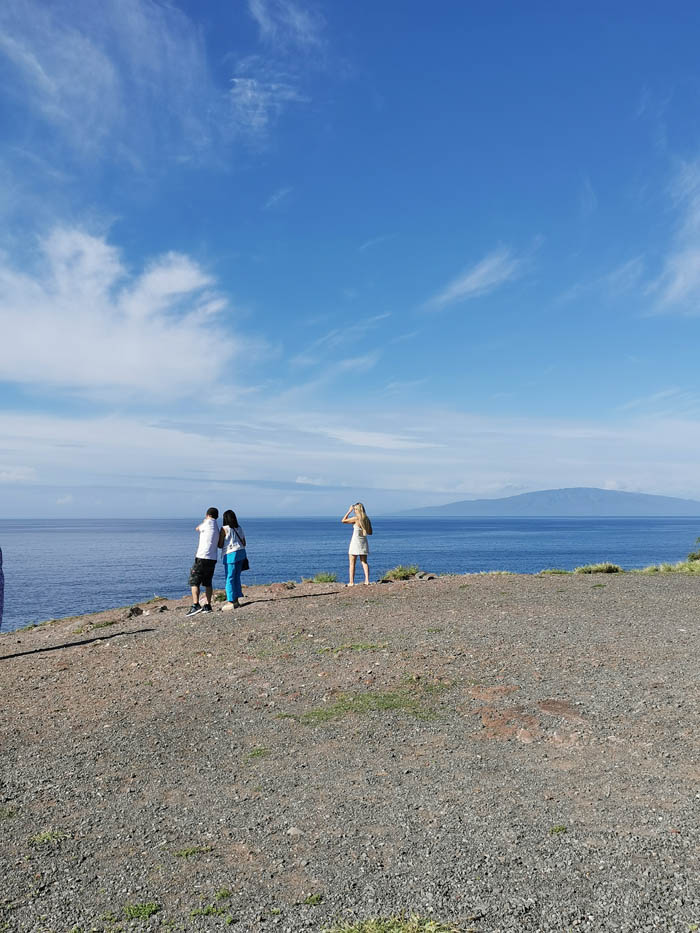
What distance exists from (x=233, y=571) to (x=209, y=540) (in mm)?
837

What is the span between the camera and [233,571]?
15.2 meters

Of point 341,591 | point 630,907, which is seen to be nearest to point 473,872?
point 630,907

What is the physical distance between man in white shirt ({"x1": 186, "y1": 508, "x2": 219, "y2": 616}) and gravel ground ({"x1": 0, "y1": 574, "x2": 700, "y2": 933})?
8.24 feet

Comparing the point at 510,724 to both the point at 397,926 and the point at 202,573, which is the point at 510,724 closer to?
the point at 397,926

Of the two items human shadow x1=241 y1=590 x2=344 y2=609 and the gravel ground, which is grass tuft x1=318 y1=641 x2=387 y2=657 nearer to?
the gravel ground

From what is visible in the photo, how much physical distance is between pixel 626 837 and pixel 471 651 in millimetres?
5574

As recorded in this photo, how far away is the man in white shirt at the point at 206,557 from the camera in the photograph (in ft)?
49.3

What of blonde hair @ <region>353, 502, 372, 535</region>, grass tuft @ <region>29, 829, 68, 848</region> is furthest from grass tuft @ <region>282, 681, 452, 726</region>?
blonde hair @ <region>353, 502, 372, 535</region>

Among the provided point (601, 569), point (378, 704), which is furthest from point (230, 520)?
point (601, 569)

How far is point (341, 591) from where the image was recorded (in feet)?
56.2

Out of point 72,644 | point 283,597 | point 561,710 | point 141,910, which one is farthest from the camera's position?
point 283,597

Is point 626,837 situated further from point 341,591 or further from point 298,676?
point 341,591

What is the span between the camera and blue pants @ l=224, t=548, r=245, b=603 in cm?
1505

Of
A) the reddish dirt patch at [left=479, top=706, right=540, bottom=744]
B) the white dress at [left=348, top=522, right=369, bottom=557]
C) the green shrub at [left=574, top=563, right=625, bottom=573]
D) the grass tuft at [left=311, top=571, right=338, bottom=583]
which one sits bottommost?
the reddish dirt patch at [left=479, top=706, right=540, bottom=744]
